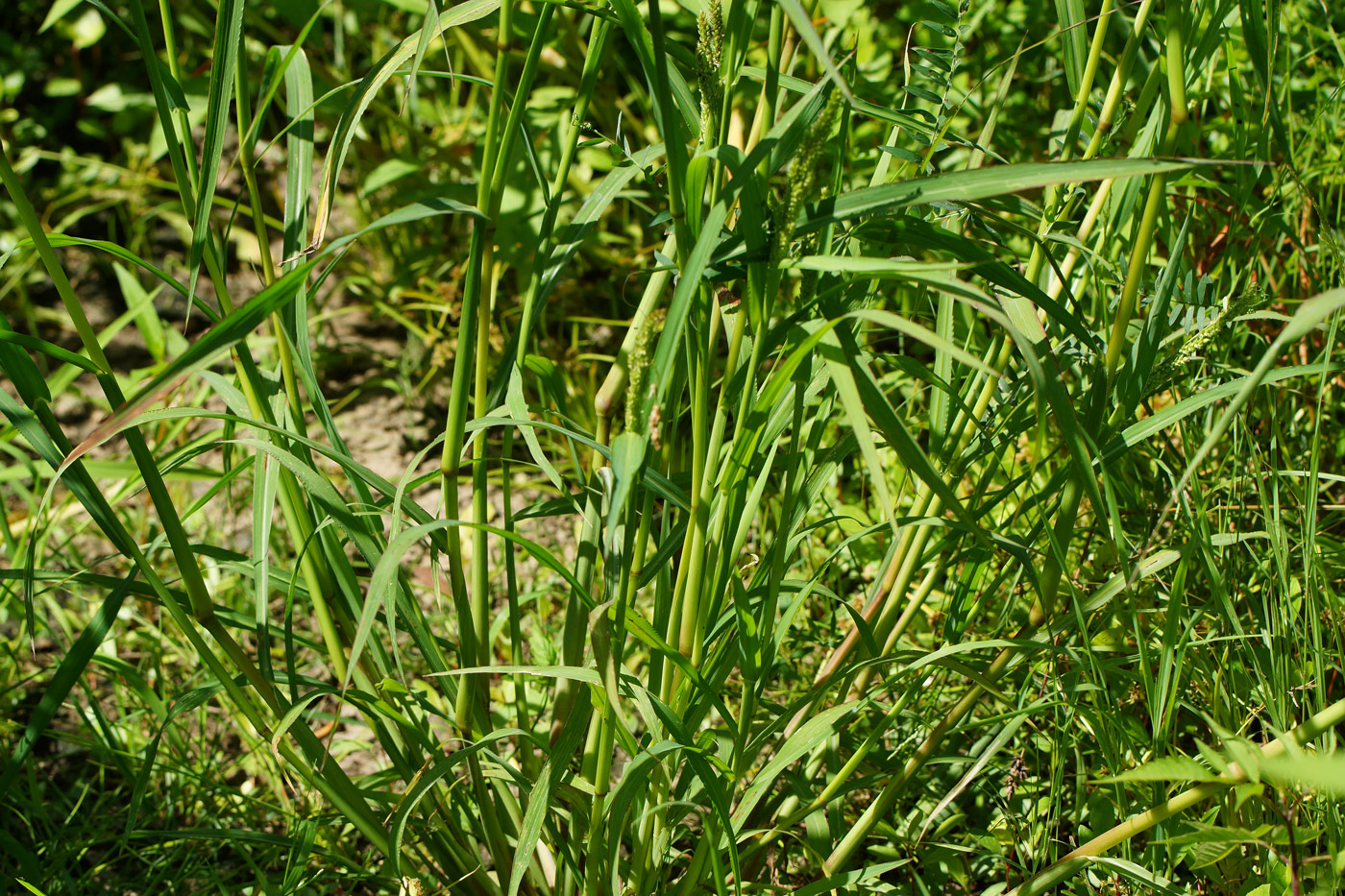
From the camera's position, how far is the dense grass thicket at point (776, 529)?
0.58 meters

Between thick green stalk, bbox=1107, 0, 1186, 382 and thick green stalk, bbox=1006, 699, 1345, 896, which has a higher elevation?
thick green stalk, bbox=1107, 0, 1186, 382

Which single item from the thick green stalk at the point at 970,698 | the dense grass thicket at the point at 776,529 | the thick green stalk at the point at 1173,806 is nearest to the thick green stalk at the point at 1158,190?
the dense grass thicket at the point at 776,529

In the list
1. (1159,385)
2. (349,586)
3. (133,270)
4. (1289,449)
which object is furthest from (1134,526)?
(133,270)

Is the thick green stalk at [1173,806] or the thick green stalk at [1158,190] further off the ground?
the thick green stalk at [1158,190]

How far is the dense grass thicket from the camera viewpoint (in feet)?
1.91

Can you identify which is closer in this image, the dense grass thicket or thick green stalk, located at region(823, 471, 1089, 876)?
the dense grass thicket

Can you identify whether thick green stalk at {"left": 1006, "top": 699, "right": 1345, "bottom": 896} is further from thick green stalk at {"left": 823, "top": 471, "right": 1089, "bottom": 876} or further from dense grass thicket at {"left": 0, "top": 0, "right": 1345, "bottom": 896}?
thick green stalk at {"left": 823, "top": 471, "right": 1089, "bottom": 876}

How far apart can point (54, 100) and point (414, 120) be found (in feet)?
3.59

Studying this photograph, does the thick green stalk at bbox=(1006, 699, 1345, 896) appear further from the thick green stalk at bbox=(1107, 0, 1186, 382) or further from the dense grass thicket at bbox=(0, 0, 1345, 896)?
the thick green stalk at bbox=(1107, 0, 1186, 382)

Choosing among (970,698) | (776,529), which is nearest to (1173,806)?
(970,698)

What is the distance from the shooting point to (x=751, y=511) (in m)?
0.74

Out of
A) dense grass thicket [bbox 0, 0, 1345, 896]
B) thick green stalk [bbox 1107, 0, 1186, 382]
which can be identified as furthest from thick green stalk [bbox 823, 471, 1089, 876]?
thick green stalk [bbox 1107, 0, 1186, 382]

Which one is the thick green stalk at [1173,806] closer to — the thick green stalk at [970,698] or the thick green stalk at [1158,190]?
the thick green stalk at [970,698]

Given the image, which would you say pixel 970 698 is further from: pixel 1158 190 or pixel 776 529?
pixel 1158 190
